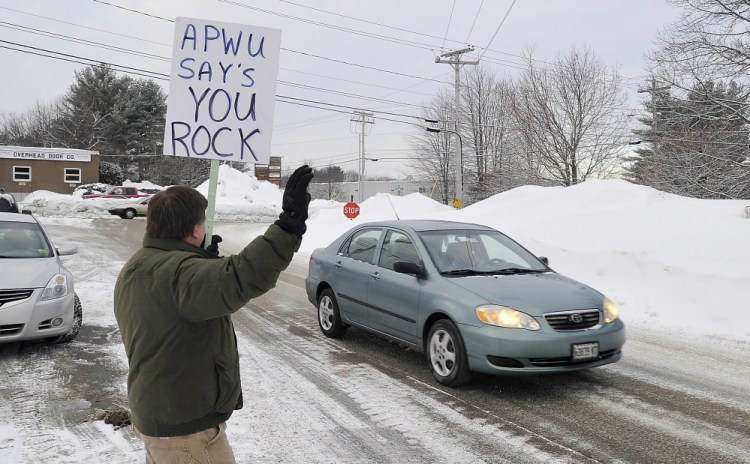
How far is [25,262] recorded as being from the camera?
6.70 m

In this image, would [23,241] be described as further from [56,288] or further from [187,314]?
[187,314]

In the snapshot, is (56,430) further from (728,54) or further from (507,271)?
(728,54)

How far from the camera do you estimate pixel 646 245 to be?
35.1 feet

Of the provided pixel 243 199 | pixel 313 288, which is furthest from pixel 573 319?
pixel 243 199

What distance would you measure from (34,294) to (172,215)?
4.89 meters

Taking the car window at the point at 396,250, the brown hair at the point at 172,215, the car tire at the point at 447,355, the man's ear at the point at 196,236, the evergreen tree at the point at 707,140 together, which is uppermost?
the evergreen tree at the point at 707,140

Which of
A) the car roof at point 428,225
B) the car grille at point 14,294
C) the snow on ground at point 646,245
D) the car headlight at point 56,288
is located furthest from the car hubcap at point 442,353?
the car grille at point 14,294

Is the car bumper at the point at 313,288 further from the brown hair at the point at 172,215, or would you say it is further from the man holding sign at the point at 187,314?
the brown hair at the point at 172,215

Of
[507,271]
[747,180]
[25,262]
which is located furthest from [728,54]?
[25,262]

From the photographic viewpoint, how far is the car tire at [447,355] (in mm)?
5191

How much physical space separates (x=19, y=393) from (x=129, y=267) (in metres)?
3.72

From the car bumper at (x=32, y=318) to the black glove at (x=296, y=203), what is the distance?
515 centimetres

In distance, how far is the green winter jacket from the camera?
1.98 metres

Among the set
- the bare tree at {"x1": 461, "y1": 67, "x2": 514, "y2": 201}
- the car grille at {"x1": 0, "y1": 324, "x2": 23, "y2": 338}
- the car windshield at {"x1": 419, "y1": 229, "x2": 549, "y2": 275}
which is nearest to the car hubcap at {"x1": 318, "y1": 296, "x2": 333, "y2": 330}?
the car windshield at {"x1": 419, "y1": 229, "x2": 549, "y2": 275}
